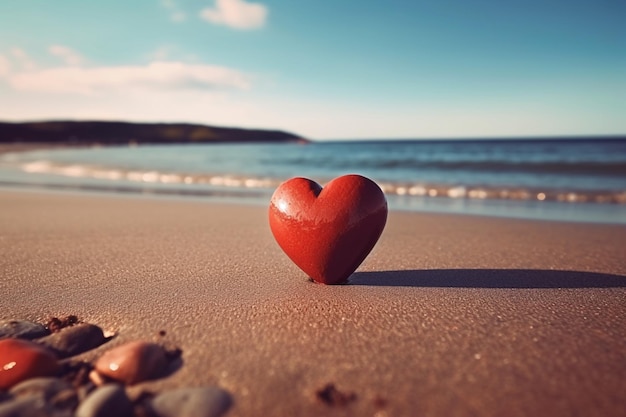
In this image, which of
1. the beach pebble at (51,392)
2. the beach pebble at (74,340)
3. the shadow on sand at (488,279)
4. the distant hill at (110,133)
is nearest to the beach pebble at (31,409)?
the beach pebble at (51,392)

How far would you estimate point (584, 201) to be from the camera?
27.4 feet

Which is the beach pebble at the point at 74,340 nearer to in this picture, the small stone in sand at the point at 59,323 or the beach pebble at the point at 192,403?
the small stone in sand at the point at 59,323

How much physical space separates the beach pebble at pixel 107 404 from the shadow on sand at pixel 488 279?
1.50m

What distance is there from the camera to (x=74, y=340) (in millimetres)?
1754

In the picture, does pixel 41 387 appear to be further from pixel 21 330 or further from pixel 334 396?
pixel 334 396

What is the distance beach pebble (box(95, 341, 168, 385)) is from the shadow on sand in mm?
1289

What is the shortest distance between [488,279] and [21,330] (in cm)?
233

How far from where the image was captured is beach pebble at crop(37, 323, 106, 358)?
171cm

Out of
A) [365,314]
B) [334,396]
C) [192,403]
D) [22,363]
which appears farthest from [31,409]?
[365,314]

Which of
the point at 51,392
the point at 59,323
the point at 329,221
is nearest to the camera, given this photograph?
the point at 51,392

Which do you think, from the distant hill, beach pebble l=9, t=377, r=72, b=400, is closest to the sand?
beach pebble l=9, t=377, r=72, b=400

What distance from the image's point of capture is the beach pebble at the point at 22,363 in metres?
1.49

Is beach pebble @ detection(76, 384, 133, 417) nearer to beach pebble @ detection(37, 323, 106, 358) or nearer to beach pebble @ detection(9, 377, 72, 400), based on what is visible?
beach pebble @ detection(9, 377, 72, 400)

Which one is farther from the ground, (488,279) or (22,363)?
(22,363)
